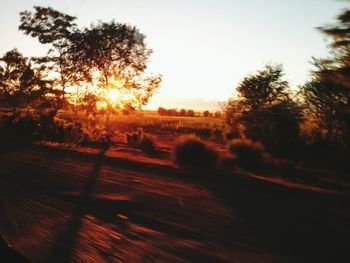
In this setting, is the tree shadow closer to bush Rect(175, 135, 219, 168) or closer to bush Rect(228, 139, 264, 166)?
bush Rect(175, 135, 219, 168)

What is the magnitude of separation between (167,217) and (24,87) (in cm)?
4126

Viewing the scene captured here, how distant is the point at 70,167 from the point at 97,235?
8.30 meters

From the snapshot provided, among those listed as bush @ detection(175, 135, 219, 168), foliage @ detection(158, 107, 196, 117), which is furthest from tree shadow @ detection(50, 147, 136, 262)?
foliage @ detection(158, 107, 196, 117)

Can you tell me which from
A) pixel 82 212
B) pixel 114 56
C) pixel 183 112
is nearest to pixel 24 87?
pixel 114 56

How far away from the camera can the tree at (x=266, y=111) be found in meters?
27.1

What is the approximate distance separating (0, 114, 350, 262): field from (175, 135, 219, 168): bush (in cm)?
220

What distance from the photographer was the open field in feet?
21.1

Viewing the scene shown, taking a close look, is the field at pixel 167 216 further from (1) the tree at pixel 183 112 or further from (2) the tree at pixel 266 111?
(1) the tree at pixel 183 112

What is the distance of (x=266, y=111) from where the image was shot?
2992 cm

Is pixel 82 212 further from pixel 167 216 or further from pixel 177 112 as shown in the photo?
pixel 177 112

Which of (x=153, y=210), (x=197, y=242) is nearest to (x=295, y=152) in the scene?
(x=153, y=210)

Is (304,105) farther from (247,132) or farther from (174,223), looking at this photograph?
(174,223)

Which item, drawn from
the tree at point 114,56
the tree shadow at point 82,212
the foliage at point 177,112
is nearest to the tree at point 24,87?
the tree at point 114,56

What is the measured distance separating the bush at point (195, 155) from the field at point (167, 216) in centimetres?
220
